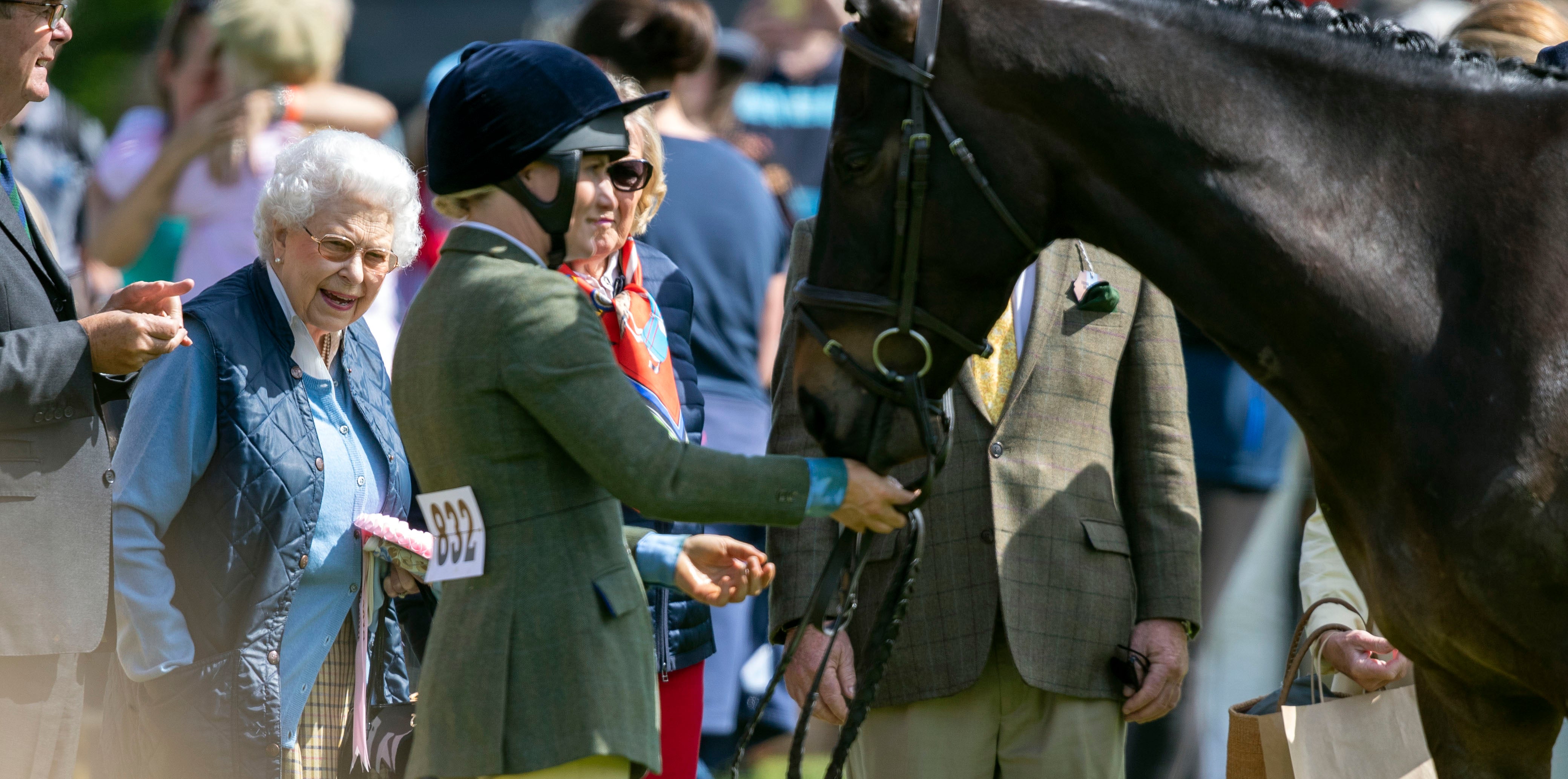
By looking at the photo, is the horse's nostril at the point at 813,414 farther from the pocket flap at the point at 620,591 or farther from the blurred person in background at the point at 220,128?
the blurred person in background at the point at 220,128

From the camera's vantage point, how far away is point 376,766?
337 cm

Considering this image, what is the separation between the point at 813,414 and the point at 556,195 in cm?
65

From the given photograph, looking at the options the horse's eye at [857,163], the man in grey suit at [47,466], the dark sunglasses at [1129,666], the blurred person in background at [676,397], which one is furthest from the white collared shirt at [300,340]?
the dark sunglasses at [1129,666]

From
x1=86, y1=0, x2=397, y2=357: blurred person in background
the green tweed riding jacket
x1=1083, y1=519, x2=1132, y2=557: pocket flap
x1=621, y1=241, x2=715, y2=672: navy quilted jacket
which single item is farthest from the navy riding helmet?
x1=86, y1=0, x2=397, y2=357: blurred person in background

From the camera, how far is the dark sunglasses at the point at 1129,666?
343 cm

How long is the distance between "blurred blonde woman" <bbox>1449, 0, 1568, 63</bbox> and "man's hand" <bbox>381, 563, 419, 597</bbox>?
2.89 meters

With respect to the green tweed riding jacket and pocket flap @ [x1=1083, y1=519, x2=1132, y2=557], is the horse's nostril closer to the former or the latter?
the green tweed riding jacket

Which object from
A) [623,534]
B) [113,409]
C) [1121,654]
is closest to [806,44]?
[113,409]

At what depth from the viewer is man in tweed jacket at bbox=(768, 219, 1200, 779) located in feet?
11.2

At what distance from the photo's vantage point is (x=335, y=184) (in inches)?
140

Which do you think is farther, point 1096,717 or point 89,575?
point 1096,717

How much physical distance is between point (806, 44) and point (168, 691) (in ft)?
15.5

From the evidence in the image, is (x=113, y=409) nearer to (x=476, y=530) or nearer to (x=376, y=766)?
(x=376, y=766)

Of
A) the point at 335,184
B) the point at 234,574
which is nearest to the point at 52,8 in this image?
the point at 335,184
